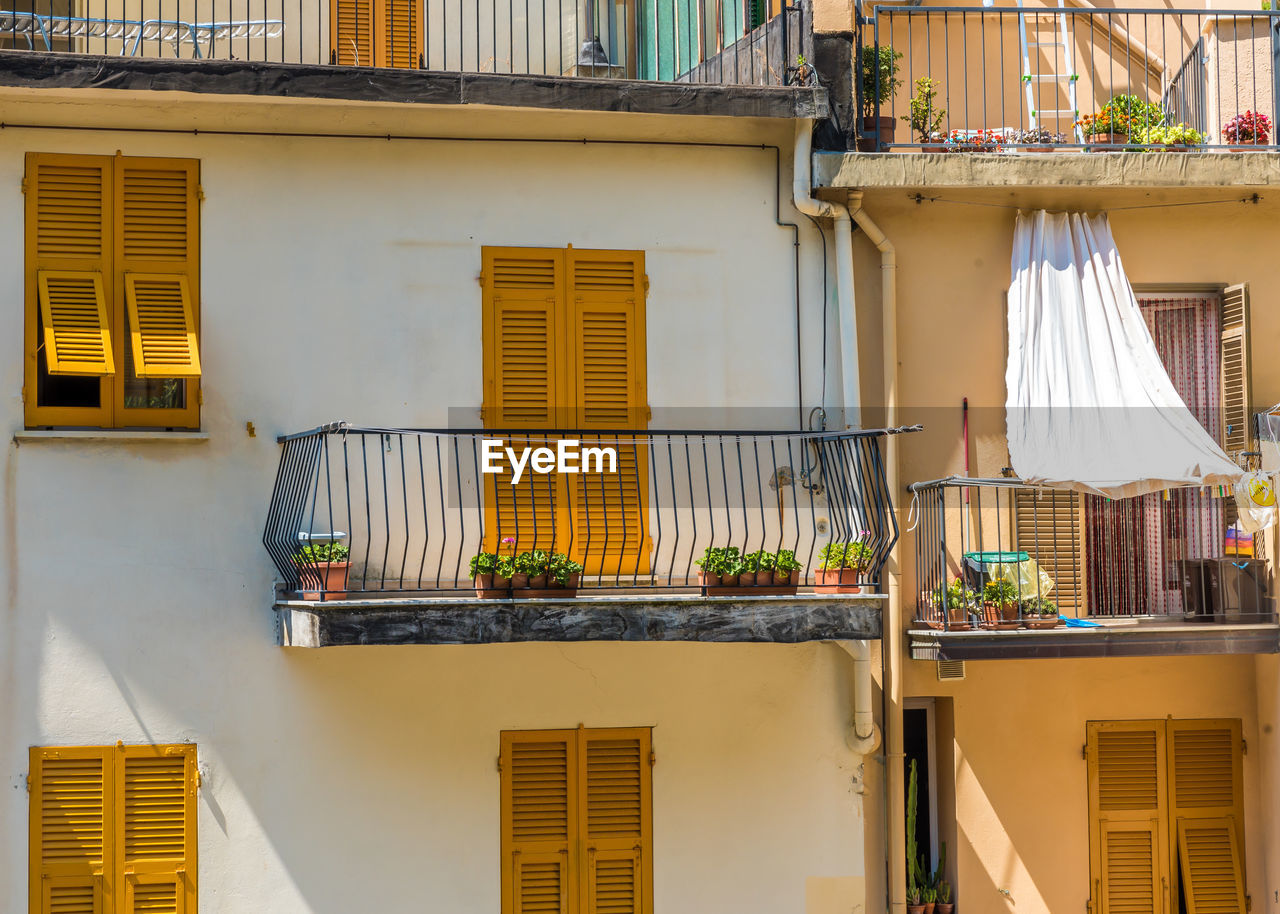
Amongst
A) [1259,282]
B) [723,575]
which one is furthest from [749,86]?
[1259,282]

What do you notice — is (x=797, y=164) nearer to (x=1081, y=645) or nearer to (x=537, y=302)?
(x=537, y=302)

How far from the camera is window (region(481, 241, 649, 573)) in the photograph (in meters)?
11.3

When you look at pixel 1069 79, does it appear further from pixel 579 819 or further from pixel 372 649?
pixel 372 649

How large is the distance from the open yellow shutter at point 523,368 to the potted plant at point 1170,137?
14.9 feet

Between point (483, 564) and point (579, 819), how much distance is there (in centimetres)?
217

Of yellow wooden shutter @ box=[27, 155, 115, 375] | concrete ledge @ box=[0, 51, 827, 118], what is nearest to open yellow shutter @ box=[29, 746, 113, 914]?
yellow wooden shutter @ box=[27, 155, 115, 375]

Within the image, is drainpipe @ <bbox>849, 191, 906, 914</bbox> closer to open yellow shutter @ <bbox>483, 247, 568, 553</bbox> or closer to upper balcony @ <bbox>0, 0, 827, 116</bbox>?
upper balcony @ <bbox>0, 0, 827, 116</bbox>

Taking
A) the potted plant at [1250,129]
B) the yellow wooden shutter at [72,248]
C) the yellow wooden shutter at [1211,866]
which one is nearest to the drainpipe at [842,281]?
the potted plant at [1250,129]

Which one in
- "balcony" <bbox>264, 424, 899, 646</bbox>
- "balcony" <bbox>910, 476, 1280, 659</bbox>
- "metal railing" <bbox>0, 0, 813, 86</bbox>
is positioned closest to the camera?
"balcony" <bbox>264, 424, 899, 646</bbox>

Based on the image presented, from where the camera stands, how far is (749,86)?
11352mm

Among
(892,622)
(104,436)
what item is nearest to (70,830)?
(104,436)

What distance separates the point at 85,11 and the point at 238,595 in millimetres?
4526

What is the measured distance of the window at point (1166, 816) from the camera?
12.0 meters

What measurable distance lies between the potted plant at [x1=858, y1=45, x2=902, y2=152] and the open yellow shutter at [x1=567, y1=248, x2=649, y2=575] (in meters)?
2.04
